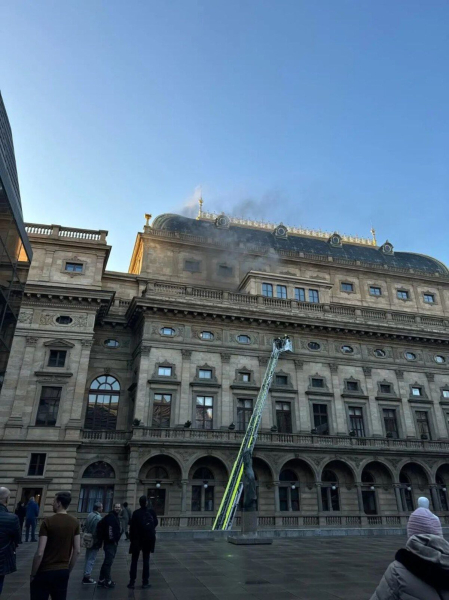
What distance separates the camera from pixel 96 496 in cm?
3319

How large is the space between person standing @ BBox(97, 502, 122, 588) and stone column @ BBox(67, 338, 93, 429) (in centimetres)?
2241

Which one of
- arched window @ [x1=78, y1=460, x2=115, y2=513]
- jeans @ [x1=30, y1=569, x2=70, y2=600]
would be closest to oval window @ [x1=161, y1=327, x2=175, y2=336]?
arched window @ [x1=78, y1=460, x2=115, y2=513]

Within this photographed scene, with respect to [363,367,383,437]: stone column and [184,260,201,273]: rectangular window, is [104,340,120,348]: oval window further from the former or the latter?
[363,367,383,437]: stone column

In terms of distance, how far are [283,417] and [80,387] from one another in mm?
16453

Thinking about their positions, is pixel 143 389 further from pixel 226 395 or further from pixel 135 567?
pixel 135 567

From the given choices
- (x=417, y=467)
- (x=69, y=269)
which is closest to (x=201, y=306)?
(x=69, y=269)

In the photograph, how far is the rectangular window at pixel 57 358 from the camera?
116 feet

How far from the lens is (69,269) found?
128 feet

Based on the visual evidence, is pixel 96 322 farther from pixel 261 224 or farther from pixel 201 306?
pixel 261 224

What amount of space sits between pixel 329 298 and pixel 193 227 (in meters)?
16.5

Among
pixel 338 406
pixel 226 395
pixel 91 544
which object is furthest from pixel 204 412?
pixel 91 544

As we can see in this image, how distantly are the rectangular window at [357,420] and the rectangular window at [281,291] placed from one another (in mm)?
12211

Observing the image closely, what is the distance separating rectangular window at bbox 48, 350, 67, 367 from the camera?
3531 cm

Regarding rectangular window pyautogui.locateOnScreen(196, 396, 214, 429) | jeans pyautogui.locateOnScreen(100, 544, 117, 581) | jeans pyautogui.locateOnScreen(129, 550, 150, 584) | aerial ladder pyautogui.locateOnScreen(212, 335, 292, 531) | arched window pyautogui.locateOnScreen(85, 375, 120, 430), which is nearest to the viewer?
jeans pyautogui.locateOnScreen(129, 550, 150, 584)
